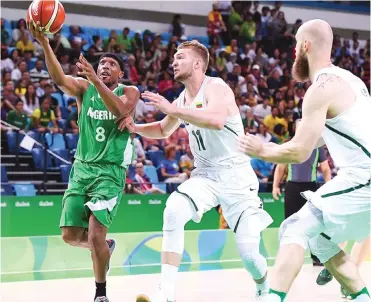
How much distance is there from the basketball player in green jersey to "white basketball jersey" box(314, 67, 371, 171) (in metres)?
1.98

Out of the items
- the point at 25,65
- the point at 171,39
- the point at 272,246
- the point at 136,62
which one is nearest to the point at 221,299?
the point at 272,246

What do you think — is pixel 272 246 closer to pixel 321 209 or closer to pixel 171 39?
pixel 321 209

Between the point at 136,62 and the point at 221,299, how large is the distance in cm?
986

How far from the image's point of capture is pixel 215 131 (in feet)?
18.3

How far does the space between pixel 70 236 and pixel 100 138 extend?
2.70 feet

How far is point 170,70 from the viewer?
15.6 meters

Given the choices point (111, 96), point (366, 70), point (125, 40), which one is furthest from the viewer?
point (366, 70)

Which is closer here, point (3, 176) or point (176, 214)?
point (176, 214)

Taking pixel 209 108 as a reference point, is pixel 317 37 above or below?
above

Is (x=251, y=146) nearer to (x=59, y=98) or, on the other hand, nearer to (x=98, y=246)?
(x=98, y=246)

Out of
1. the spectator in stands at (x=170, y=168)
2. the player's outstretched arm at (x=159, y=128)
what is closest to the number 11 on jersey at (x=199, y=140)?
the player's outstretched arm at (x=159, y=128)

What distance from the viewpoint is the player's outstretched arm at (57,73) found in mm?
5449

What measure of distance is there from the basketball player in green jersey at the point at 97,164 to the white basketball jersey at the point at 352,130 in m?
1.98

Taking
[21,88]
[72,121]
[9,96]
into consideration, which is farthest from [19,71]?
[72,121]
